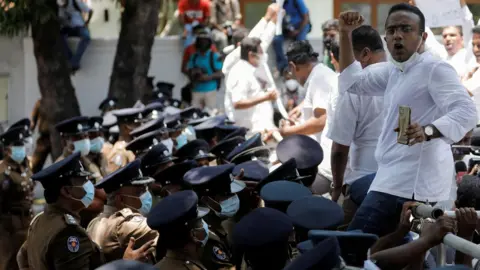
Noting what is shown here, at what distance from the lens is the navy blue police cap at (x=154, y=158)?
30.2ft

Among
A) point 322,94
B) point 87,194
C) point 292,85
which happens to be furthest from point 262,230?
point 292,85

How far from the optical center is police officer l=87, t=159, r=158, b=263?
739 centimetres

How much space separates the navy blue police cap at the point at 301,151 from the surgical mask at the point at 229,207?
830mm

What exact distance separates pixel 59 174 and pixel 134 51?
8540mm

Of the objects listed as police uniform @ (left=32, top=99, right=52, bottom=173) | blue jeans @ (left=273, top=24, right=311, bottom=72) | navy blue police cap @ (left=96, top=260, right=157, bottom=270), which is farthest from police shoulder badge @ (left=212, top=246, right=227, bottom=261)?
blue jeans @ (left=273, top=24, right=311, bottom=72)

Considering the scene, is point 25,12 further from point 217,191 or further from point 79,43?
point 217,191

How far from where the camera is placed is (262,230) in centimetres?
532

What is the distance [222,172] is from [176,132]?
4.01 meters

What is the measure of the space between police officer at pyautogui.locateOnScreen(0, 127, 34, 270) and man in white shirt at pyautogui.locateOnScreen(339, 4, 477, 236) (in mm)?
5078

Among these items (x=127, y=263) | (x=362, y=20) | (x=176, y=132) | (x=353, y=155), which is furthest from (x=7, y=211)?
(x=127, y=263)

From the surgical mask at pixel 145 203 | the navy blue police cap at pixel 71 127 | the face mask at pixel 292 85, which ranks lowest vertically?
the face mask at pixel 292 85

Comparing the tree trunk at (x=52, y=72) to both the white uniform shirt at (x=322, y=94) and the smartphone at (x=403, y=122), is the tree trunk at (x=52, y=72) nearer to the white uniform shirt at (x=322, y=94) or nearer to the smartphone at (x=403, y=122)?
the white uniform shirt at (x=322, y=94)

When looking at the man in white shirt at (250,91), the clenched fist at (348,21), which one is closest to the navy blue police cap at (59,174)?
the clenched fist at (348,21)

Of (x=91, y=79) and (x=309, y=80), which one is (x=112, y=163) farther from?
(x=91, y=79)
